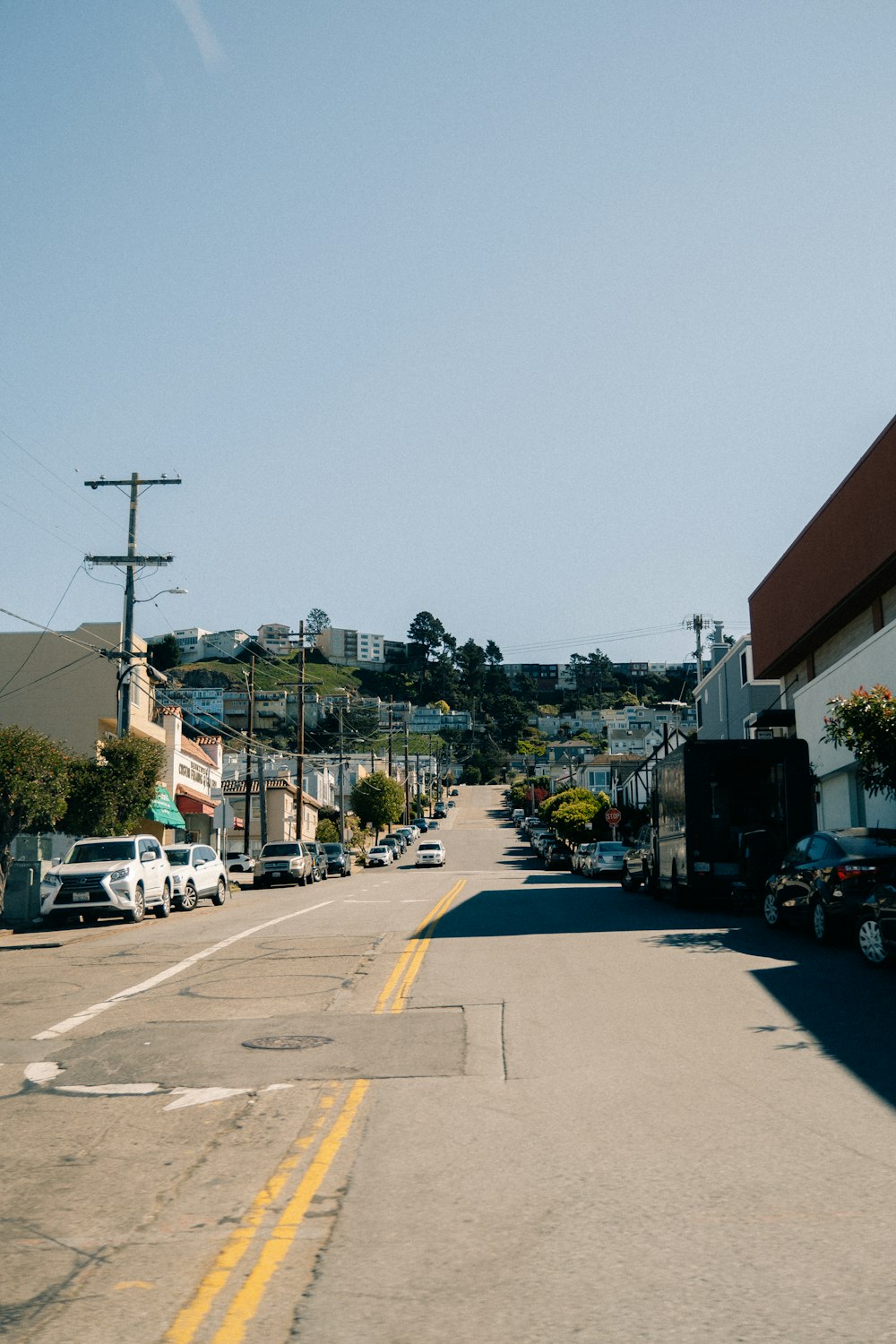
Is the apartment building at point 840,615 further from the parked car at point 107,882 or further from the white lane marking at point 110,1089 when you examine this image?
the white lane marking at point 110,1089

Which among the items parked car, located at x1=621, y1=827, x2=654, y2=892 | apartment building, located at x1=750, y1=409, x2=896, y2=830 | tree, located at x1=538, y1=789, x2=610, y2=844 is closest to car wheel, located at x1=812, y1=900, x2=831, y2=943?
apartment building, located at x1=750, y1=409, x2=896, y2=830

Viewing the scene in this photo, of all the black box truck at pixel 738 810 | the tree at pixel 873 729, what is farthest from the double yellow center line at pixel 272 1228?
the black box truck at pixel 738 810

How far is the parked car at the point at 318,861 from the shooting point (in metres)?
50.2

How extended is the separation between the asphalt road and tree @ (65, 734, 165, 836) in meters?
15.9

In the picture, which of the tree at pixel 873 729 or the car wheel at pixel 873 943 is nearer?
the car wheel at pixel 873 943

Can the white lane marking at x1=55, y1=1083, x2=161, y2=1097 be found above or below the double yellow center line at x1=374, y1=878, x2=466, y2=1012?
below

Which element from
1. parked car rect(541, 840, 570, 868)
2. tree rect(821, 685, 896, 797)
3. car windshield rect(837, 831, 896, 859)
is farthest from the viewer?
parked car rect(541, 840, 570, 868)

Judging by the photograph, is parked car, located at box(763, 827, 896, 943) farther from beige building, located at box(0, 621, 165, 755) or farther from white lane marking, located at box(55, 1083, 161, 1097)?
beige building, located at box(0, 621, 165, 755)

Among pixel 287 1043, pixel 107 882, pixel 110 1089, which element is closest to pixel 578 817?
pixel 107 882

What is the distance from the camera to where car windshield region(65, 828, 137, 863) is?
1024 inches

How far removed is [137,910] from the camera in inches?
1003

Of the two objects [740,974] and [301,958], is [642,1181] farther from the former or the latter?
[301,958]

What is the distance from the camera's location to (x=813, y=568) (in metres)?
32.2

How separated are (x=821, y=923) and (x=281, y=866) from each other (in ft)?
105
